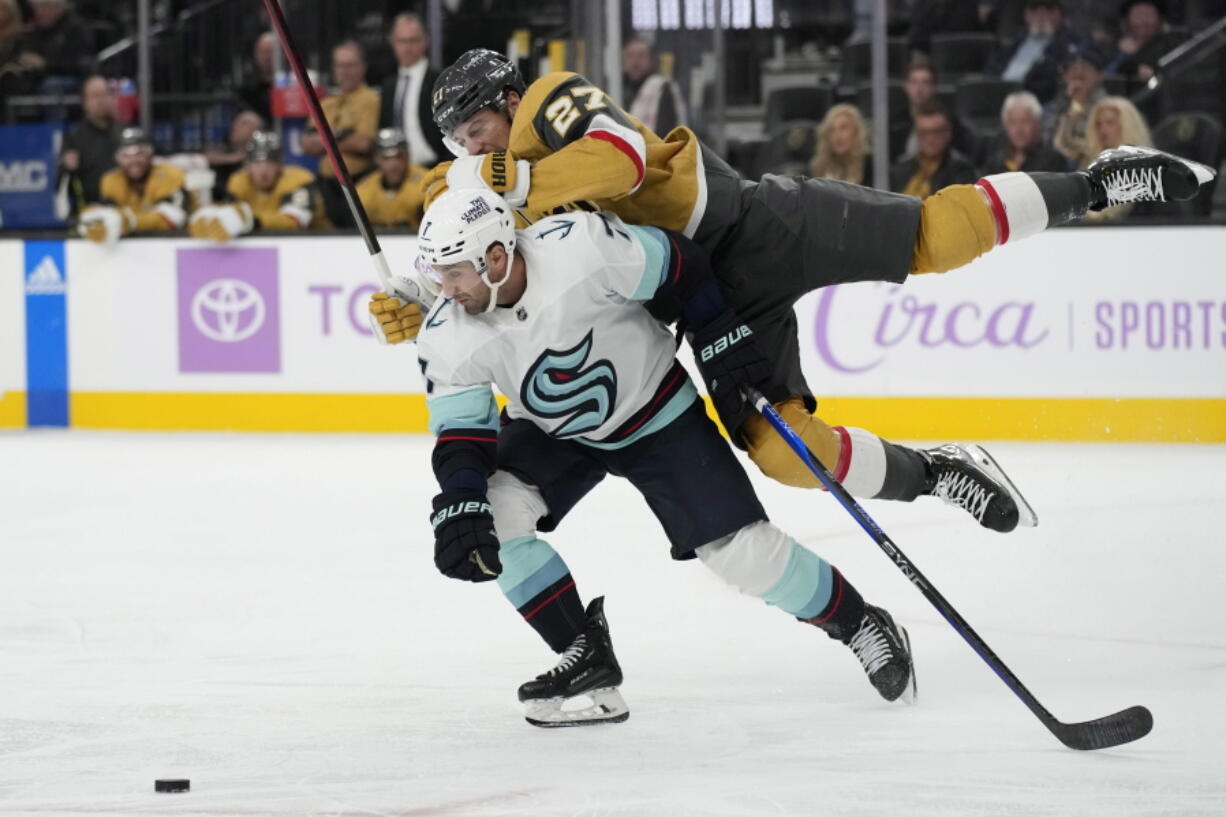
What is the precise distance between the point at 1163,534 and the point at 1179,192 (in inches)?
66.6

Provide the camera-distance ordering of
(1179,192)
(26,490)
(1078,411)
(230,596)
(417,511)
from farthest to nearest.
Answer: (1078,411), (26,490), (417,511), (230,596), (1179,192)

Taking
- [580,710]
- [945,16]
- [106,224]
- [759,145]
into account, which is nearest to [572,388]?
[580,710]

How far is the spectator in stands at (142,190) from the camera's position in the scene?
823cm

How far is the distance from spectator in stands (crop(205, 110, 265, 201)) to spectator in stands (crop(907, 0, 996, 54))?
10.9 ft

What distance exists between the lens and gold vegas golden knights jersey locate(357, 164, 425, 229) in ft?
26.0

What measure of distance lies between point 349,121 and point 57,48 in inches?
97.3

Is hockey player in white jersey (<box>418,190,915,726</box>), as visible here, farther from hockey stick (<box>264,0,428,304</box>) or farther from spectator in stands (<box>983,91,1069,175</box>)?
spectator in stands (<box>983,91,1069,175</box>)

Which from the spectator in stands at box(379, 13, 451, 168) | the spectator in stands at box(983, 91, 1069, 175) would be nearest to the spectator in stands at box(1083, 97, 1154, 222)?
the spectator in stands at box(983, 91, 1069, 175)

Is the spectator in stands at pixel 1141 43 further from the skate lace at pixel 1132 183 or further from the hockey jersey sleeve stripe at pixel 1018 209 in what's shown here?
the hockey jersey sleeve stripe at pixel 1018 209

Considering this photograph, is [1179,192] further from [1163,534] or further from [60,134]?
[60,134]

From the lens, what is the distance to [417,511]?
585 cm

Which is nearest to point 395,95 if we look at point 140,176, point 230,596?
point 140,176

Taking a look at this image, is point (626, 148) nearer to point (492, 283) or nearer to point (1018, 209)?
point (492, 283)

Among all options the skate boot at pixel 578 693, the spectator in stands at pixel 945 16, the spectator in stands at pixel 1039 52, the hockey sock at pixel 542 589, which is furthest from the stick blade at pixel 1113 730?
the spectator in stands at pixel 945 16
